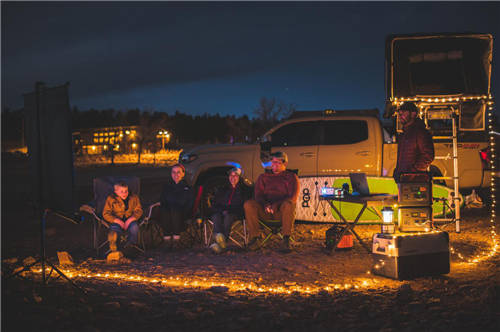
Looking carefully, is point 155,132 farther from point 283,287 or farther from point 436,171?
point 283,287

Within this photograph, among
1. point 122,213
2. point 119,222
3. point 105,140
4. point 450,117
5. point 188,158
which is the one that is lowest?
point 119,222

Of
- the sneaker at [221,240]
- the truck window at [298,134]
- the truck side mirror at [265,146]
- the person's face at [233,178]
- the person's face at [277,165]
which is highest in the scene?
the truck window at [298,134]

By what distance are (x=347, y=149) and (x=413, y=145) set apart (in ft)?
10.4

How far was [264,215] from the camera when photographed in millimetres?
5941

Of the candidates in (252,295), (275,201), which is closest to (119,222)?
(275,201)

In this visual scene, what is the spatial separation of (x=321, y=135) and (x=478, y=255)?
12.1 ft

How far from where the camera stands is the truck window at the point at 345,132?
8125mm

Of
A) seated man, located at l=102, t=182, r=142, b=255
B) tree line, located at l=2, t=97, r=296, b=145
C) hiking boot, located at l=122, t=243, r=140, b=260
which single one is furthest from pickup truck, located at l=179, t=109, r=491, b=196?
tree line, located at l=2, t=97, r=296, b=145

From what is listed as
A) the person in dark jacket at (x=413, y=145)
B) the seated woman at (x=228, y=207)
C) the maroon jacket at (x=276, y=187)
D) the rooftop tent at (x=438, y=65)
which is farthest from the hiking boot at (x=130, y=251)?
the rooftop tent at (x=438, y=65)

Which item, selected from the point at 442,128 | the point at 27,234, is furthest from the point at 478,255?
the point at 27,234

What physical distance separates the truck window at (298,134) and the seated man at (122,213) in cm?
334

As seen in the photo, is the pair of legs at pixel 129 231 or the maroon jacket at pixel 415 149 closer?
the maroon jacket at pixel 415 149

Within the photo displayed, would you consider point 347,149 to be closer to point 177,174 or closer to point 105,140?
point 177,174

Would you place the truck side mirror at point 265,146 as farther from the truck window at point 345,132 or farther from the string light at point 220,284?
the string light at point 220,284
